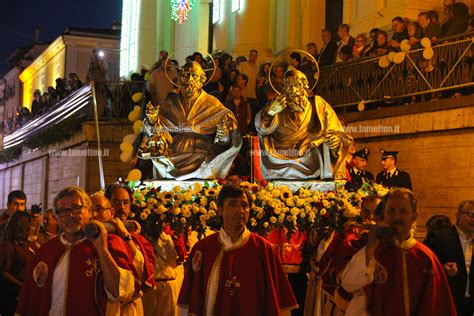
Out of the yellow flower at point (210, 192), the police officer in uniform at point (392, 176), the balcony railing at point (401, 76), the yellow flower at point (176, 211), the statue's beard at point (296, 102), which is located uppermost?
the balcony railing at point (401, 76)

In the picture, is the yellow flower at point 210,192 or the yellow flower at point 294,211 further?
the yellow flower at point 210,192

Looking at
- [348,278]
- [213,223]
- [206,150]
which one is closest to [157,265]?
[213,223]

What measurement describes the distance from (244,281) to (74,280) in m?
1.17

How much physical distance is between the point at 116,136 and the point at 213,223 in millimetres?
10467

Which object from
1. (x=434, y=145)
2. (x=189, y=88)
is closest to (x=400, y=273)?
(x=189, y=88)

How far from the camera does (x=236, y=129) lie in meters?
12.4

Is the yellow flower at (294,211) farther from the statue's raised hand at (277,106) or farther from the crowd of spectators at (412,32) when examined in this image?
the crowd of spectators at (412,32)

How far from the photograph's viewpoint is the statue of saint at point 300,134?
11.4 m

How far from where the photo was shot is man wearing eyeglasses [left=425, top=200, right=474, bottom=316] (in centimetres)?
665

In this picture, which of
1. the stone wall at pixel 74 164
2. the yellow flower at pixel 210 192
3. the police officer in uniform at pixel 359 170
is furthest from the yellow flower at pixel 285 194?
the stone wall at pixel 74 164

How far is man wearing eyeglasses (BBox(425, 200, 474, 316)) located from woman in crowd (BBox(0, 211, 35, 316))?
3688mm

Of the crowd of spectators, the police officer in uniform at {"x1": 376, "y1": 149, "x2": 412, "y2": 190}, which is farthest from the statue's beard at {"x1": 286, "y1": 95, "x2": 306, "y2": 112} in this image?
the crowd of spectators

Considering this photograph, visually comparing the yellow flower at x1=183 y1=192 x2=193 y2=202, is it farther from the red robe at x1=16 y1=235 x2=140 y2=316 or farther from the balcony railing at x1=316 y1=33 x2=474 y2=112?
the balcony railing at x1=316 y1=33 x2=474 y2=112

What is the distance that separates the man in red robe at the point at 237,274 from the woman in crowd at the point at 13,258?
8.29 ft
